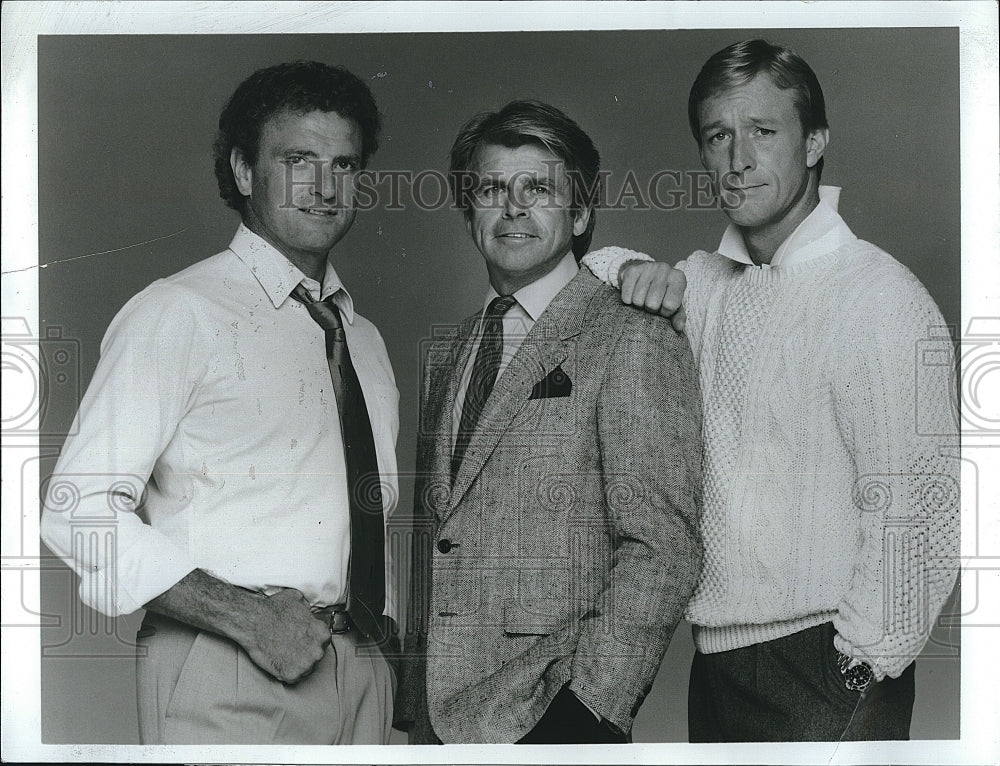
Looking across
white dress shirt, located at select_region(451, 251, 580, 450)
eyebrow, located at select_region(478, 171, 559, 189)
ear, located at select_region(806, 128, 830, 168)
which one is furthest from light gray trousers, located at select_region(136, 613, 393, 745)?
ear, located at select_region(806, 128, 830, 168)

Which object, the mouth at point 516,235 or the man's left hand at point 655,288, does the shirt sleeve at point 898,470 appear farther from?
the mouth at point 516,235

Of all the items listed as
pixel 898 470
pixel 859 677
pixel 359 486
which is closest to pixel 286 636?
pixel 359 486

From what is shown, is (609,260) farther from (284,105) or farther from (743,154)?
(284,105)

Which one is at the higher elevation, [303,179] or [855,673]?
[303,179]

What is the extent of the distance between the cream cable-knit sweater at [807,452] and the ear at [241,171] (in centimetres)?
123

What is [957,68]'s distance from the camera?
267cm

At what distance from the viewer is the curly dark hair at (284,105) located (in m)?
2.62

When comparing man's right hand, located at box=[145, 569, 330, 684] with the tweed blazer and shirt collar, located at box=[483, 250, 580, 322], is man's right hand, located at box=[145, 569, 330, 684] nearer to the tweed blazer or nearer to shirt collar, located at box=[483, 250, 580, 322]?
the tweed blazer

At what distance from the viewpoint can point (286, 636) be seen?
2568 millimetres

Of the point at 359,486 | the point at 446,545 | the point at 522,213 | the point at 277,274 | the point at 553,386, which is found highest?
the point at 522,213

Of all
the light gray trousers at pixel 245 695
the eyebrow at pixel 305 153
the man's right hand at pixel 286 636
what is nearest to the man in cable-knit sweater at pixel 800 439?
the eyebrow at pixel 305 153

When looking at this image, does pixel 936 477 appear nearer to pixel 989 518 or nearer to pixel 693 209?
pixel 989 518

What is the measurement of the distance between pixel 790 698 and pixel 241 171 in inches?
81.1

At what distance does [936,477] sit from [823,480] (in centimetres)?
34
